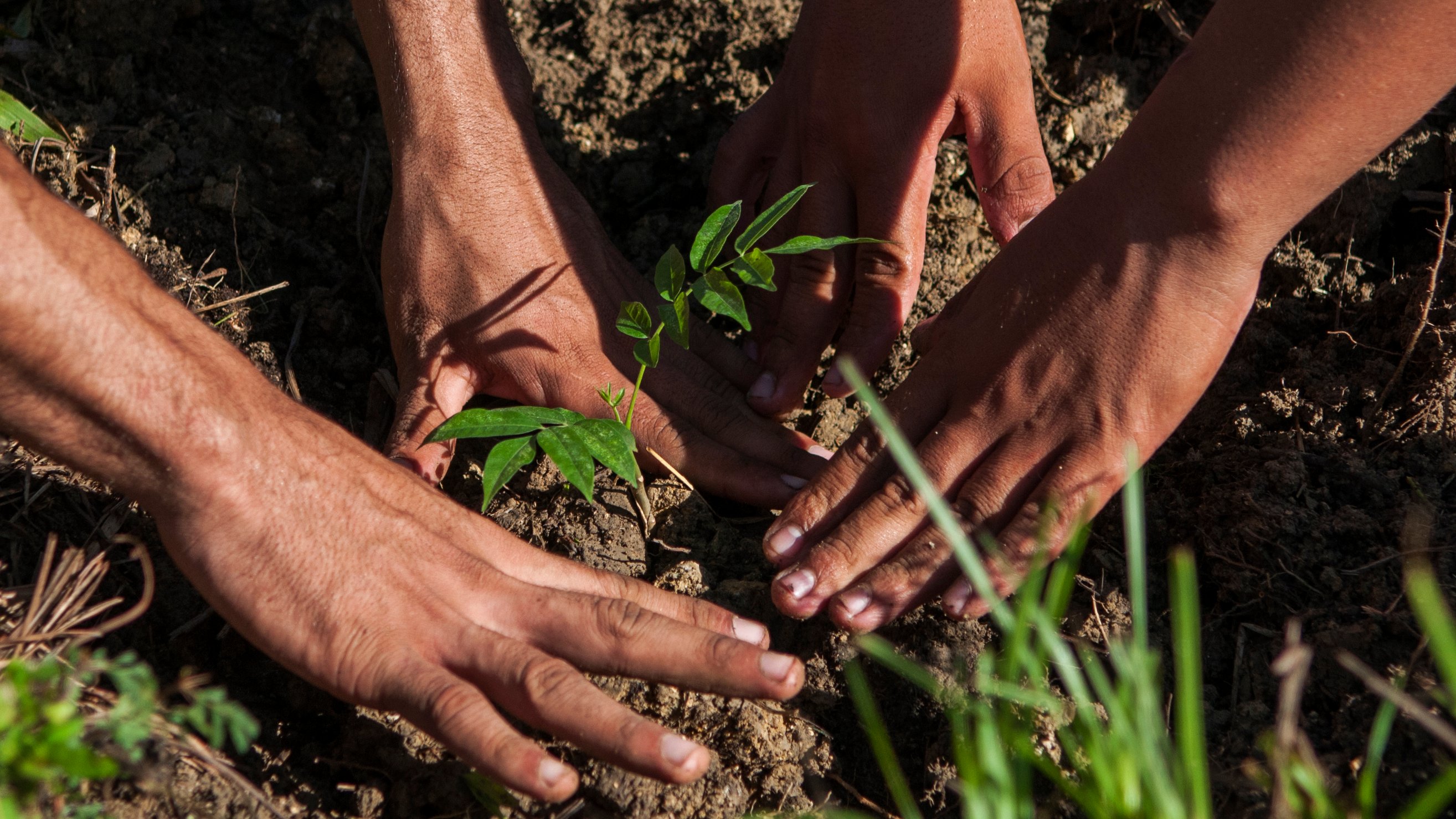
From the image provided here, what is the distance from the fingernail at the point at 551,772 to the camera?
1.28m

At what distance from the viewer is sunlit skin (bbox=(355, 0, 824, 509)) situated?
6.43 feet

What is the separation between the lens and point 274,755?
5.13 ft

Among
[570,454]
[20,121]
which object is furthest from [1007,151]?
[20,121]

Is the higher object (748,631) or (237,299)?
(237,299)

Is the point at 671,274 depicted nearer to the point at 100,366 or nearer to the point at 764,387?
the point at 764,387

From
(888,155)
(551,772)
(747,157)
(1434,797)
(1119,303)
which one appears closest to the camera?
(1434,797)

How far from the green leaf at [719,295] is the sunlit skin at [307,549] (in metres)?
0.51

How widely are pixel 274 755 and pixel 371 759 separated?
15cm

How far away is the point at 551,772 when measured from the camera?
128 cm

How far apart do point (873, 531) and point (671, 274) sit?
1.95ft

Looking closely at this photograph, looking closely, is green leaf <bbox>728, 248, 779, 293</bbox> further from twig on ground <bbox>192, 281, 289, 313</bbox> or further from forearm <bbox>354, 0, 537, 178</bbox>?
twig on ground <bbox>192, 281, 289, 313</bbox>

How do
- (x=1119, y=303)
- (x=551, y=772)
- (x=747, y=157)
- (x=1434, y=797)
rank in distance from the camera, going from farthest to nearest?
Result: (x=747, y=157) < (x=1119, y=303) < (x=551, y=772) < (x=1434, y=797)

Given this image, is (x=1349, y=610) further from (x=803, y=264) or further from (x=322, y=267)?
(x=322, y=267)

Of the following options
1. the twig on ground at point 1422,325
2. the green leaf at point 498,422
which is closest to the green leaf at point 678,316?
the green leaf at point 498,422
